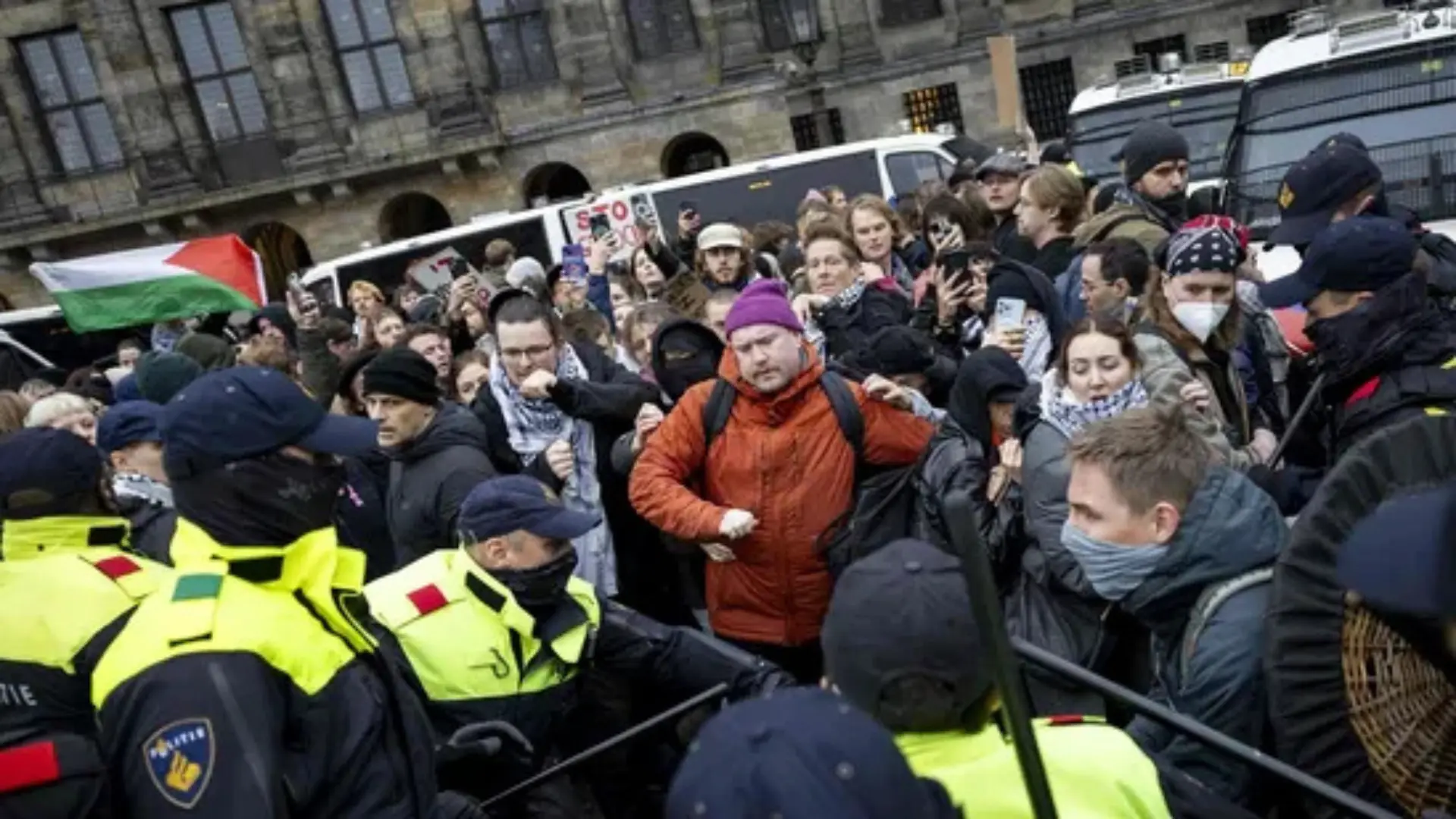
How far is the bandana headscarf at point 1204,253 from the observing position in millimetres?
3572

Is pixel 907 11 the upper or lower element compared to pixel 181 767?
upper

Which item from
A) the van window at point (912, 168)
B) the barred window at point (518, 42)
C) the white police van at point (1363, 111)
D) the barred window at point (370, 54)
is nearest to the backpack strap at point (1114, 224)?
the white police van at point (1363, 111)

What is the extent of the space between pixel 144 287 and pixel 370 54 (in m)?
11.1

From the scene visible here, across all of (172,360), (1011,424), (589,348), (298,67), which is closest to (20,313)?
(298,67)

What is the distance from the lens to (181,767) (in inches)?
70.4

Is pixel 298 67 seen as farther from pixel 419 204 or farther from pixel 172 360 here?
pixel 172 360

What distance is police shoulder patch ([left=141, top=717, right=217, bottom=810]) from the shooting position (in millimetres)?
1785

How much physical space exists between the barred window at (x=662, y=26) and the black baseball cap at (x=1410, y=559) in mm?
20021

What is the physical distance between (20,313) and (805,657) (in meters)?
16.9

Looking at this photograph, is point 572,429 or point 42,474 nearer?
point 42,474

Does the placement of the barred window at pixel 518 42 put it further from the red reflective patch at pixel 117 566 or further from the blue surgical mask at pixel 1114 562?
the blue surgical mask at pixel 1114 562

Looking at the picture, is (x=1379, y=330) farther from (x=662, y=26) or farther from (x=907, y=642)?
(x=662, y=26)

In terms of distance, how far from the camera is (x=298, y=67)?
20594 millimetres

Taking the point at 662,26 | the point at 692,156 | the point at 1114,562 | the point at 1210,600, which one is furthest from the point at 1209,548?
the point at 692,156
